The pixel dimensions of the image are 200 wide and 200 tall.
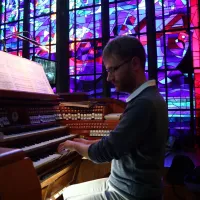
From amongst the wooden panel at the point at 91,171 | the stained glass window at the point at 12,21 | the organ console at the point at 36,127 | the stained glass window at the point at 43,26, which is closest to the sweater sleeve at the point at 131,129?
the organ console at the point at 36,127

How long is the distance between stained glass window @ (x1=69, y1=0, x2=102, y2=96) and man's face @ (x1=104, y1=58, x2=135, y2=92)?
4915mm

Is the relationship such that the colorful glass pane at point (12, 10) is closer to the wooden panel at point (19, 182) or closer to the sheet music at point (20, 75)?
the sheet music at point (20, 75)

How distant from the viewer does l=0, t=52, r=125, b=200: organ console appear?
0.83m

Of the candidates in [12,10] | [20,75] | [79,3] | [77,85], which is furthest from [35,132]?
[12,10]

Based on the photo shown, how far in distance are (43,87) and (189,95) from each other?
4.06 m

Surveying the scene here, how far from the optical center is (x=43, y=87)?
2.41 meters

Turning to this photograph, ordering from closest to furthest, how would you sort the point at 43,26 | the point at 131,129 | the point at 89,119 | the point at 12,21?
1. the point at 131,129
2. the point at 89,119
3. the point at 43,26
4. the point at 12,21

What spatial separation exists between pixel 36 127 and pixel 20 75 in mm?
587

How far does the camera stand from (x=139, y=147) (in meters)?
1.16

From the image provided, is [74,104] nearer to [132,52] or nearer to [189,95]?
[132,52]

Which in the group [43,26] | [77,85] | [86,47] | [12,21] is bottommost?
[77,85]

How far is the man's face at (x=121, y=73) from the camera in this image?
4.08 feet

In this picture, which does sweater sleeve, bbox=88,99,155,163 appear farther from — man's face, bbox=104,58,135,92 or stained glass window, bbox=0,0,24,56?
stained glass window, bbox=0,0,24,56

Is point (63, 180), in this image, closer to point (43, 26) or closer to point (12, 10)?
point (43, 26)
